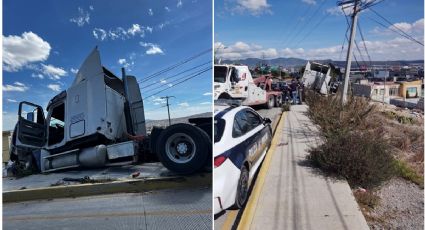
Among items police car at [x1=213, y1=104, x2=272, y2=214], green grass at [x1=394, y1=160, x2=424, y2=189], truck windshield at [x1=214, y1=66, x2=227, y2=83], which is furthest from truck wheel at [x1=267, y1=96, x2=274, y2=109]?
truck windshield at [x1=214, y1=66, x2=227, y2=83]

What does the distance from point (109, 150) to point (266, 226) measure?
1.54 m

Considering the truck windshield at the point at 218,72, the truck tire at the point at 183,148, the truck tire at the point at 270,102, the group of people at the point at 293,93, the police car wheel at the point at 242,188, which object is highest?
the group of people at the point at 293,93

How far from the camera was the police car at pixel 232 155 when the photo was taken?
2871mm

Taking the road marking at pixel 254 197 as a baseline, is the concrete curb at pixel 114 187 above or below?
above

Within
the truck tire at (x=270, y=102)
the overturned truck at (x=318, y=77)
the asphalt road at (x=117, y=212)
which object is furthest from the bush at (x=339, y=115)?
the overturned truck at (x=318, y=77)

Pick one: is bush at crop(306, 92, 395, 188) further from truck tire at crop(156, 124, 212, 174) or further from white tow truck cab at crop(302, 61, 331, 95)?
white tow truck cab at crop(302, 61, 331, 95)

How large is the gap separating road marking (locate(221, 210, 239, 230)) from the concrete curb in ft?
2.67

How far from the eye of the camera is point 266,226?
3.27 m

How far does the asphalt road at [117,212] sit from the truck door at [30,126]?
0.33 metres

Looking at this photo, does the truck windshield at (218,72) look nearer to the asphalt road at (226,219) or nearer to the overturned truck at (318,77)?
the asphalt road at (226,219)

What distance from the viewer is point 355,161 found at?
4.91m

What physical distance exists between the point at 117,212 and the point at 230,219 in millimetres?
1231

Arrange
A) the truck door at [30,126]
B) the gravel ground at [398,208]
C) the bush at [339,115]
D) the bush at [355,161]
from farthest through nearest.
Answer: the bush at [339,115] → the bush at [355,161] → the gravel ground at [398,208] → the truck door at [30,126]

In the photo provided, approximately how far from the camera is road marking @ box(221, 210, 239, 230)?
3.13 m
